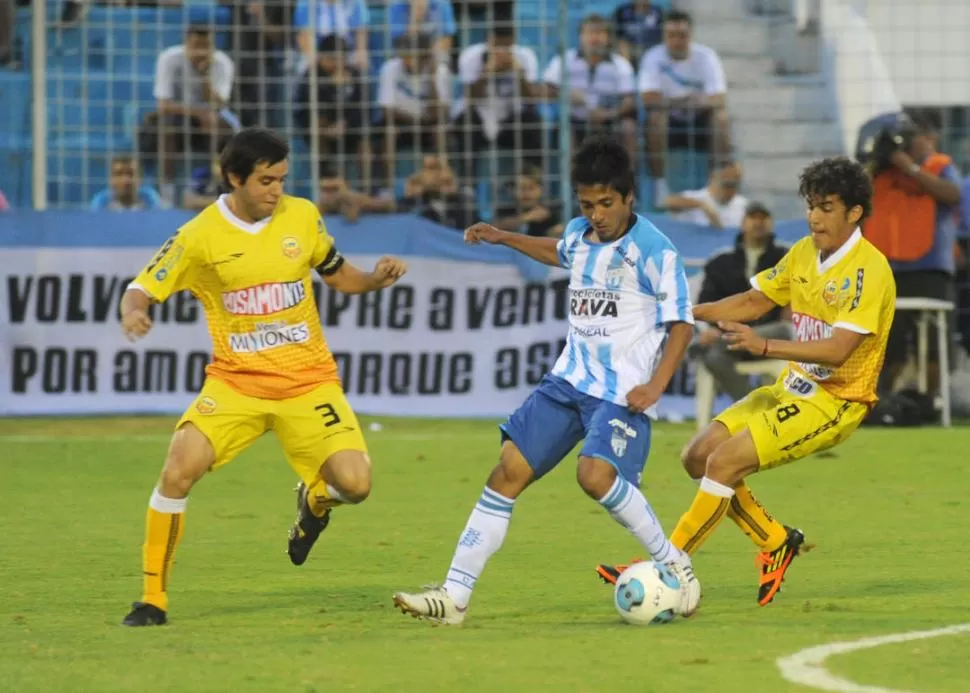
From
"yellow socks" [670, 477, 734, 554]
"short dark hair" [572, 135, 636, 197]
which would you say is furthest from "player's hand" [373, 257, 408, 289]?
"yellow socks" [670, 477, 734, 554]

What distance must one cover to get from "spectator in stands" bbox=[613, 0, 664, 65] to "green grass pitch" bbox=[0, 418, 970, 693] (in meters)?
4.64

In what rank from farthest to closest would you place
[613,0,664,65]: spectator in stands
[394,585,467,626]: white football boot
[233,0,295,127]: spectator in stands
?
[613,0,664,65]: spectator in stands
[233,0,295,127]: spectator in stands
[394,585,467,626]: white football boot

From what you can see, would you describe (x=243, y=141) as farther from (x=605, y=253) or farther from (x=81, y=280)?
(x=81, y=280)

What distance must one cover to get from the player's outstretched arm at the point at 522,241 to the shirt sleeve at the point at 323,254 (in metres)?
0.61

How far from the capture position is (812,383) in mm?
7711

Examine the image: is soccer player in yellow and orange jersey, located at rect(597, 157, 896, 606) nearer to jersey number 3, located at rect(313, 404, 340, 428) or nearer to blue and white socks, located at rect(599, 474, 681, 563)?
blue and white socks, located at rect(599, 474, 681, 563)

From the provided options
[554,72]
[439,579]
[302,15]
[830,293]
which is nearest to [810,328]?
[830,293]

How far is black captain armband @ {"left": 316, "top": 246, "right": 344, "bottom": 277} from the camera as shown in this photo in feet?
25.8

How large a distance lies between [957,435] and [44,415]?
7.07 m

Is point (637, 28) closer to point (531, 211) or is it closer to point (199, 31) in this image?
point (531, 211)

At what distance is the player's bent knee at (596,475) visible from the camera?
6.90 m

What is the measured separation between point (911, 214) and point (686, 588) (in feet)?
27.3

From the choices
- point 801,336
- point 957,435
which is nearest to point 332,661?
point 801,336

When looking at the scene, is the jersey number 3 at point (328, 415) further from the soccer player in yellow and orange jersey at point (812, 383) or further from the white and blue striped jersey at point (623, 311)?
the soccer player in yellow and orange jersey at point (812, 383)
